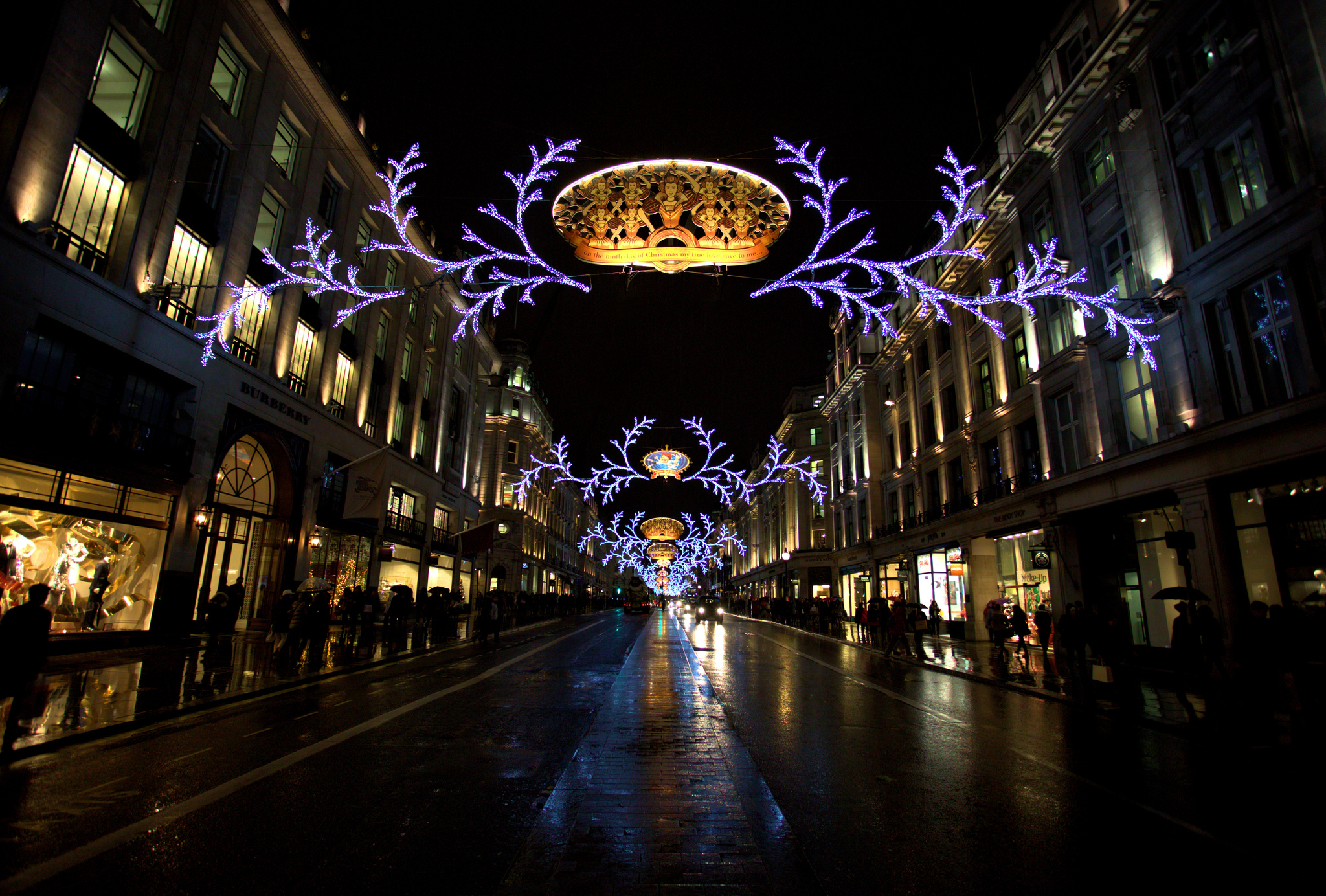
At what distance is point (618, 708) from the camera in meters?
10.5

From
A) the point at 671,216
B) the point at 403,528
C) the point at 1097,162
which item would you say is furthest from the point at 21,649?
the point at 1097,162

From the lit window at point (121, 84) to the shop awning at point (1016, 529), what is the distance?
30242 millimetres

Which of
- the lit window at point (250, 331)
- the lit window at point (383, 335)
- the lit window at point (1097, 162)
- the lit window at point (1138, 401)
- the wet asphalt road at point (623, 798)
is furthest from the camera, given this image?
the lit window at point (383, 335)

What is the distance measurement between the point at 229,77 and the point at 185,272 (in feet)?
23.1

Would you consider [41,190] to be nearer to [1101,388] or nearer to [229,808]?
[229,808]

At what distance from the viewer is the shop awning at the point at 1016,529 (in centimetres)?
2312

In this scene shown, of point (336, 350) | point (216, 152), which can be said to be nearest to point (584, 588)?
point (336, 350)

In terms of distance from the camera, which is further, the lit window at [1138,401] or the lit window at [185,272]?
the lit window at [1138,401]

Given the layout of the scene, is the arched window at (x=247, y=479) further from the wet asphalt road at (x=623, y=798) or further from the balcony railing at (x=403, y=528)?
the wet asphalt road at (x=623, y=798)

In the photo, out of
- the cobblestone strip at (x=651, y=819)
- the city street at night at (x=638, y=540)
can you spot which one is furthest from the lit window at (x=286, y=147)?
the cobblestone strip at (x=651, y=819)

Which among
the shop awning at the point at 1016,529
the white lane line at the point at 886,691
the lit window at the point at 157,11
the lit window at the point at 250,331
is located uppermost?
the lit window at the point at 157,11

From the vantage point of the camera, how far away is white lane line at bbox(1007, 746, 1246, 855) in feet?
16.5

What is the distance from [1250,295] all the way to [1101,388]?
199 inches

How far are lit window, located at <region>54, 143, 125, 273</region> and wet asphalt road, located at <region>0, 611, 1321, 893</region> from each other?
1279cm
